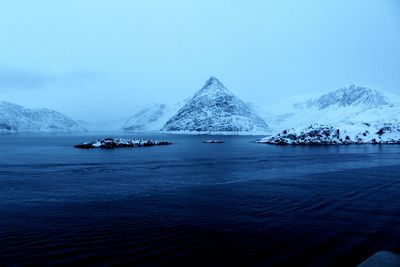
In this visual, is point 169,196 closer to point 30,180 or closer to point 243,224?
point 243,224

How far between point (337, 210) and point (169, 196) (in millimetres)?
10031

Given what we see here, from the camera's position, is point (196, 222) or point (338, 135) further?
point (338, 135)

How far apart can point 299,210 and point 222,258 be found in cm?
844

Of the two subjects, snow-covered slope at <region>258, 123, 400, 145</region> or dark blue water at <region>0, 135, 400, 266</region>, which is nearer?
dark blue water at <region>0, 135, 400, 266</region>

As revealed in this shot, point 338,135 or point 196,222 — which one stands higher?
point 338,135

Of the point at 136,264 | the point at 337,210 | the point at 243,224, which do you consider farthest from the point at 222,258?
the point at 337,210

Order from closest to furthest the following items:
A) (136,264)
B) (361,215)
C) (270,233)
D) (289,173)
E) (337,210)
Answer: (136,264)
(270,233)
(361,215)
(337,210)
(289,173)

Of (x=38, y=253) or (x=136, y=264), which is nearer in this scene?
(x=136, y=264)

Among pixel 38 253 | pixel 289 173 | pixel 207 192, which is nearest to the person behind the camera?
pixel 38 253

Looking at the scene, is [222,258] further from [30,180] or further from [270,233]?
[30,180]

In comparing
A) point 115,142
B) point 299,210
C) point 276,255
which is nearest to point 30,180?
point 299,210

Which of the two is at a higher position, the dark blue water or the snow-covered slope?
the snow-covered slope

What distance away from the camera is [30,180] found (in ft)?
101

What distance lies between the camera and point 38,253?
41.6 ft
